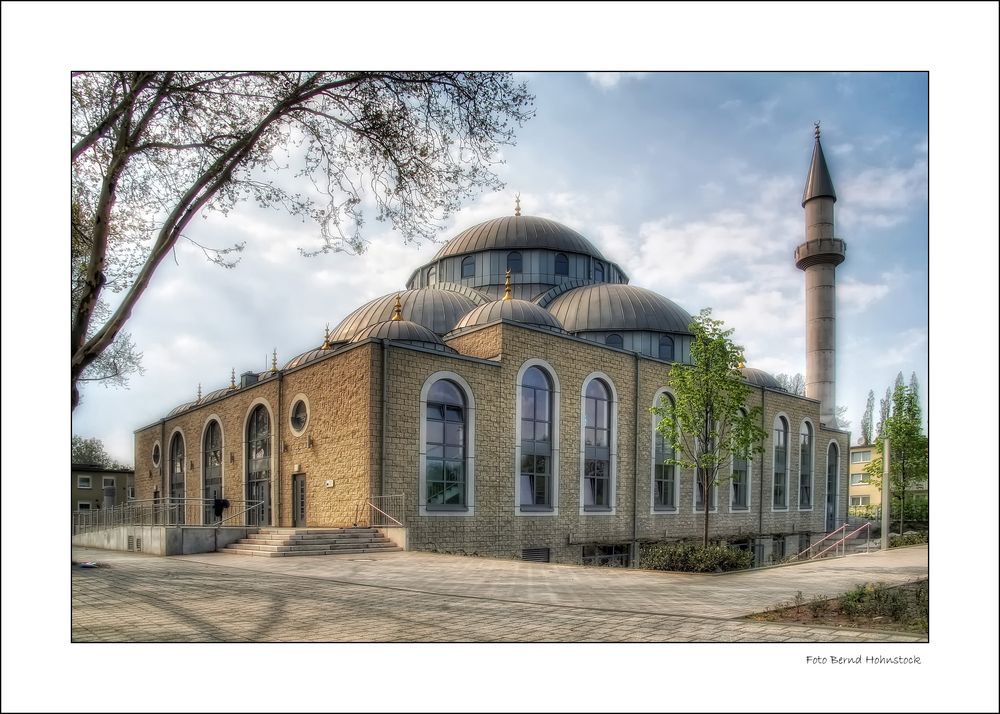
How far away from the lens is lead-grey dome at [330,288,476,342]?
1084 inches

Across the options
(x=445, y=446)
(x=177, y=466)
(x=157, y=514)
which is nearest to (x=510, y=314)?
(x=445, y=446)

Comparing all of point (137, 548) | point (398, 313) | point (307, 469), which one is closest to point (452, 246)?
point (398, 313)

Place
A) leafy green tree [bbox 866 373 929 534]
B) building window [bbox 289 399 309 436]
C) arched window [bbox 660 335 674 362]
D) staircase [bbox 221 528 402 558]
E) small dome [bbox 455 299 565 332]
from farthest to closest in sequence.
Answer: arched window [bbox 660 335 674 362]
small dome [bbox 455 299 565 332]
building window [bbox 289 399 309 436]
staircase [bbox 221 528 402 558]
leafy green tree [bbox 866 373 929 534]

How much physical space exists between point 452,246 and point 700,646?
89.5 feet

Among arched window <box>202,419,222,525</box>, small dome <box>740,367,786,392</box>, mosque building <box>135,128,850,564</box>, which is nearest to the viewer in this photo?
mosque building <box>135,128,850,564</box>

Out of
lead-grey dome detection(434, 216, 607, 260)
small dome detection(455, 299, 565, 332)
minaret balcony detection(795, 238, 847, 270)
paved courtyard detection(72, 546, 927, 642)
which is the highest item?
lead-grey dome detection(434, 216, 607, 260)

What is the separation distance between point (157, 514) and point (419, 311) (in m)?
12.0

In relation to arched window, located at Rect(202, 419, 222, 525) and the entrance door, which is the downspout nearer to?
the entrance door

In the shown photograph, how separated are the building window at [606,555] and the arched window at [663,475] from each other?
89.7 inches

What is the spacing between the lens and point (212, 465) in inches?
1103

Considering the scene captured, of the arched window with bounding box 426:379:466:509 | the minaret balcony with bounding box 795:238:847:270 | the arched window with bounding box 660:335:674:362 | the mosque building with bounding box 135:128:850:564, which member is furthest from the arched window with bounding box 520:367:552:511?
the minaret balcony with bounding box 795:238:847:270

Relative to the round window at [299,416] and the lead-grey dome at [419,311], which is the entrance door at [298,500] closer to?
the round window at [299,416]

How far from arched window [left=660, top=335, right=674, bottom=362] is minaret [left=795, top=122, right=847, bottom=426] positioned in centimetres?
531

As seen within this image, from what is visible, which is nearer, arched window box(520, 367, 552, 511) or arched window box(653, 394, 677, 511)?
arched window box(520, 367, 552, 511)
